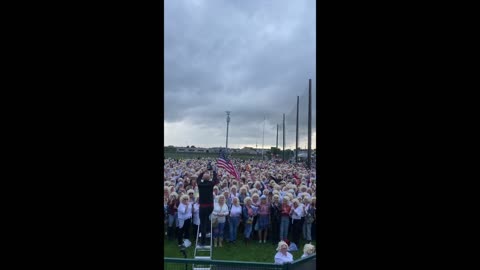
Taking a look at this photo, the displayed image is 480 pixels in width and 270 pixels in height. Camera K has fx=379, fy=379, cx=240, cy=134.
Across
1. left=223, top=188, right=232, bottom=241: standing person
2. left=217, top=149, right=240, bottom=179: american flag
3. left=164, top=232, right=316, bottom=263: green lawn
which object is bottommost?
left=164, top=232, right=316, bottom=263: green lawn

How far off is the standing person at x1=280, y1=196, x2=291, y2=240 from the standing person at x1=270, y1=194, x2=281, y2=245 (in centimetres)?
10

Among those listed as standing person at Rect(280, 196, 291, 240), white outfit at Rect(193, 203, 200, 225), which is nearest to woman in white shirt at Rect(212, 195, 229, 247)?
white outfit at Rect(193, 203, 200, 225)

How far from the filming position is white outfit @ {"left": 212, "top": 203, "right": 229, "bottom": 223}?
6277mm

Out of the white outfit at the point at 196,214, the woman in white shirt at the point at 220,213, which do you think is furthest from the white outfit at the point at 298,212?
the white outfit at the point at 196,214

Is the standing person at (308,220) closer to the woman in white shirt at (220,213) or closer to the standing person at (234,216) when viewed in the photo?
the standing person at (234,216)

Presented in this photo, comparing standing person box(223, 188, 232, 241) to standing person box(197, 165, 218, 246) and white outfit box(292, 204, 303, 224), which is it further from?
white outfit box(292, 204, 303, 224)

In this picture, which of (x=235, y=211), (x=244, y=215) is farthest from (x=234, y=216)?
(x=244, y=215)

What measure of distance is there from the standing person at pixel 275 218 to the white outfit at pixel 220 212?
81 centimetres
